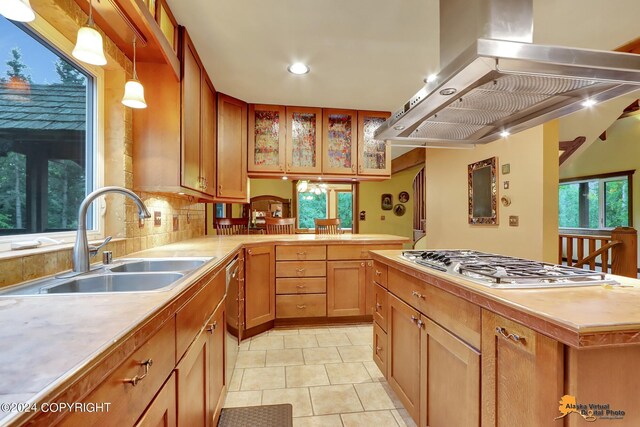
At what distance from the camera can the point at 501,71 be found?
1.10 m

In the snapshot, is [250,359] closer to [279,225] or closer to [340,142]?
[279,225]

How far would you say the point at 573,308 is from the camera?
0.81 metres

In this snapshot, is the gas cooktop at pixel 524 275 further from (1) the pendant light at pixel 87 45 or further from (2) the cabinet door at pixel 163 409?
(1) the pendant light at pixel 87 45

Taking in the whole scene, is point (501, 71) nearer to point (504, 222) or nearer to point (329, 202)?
point (504, 222)

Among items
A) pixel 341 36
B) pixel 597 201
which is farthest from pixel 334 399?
pixel 597 201

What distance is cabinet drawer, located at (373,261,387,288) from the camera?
1909 millimetres

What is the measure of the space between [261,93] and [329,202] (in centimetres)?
684

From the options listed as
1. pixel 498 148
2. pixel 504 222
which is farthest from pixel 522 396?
pixel 498 148

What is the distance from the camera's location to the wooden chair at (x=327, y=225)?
374 cm

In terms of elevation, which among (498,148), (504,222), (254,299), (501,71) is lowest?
(254,299)

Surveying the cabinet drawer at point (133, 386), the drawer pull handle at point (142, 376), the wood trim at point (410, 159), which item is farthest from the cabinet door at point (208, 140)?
the wood trim at point (410, 159)

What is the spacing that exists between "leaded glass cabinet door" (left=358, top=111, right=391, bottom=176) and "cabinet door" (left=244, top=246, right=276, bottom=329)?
1.51m

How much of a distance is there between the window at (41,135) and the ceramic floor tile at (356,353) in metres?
2.08

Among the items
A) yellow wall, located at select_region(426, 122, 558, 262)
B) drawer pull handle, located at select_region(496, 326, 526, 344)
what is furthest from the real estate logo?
yellow wall, located at select_region(426, 122, 558, 262)
